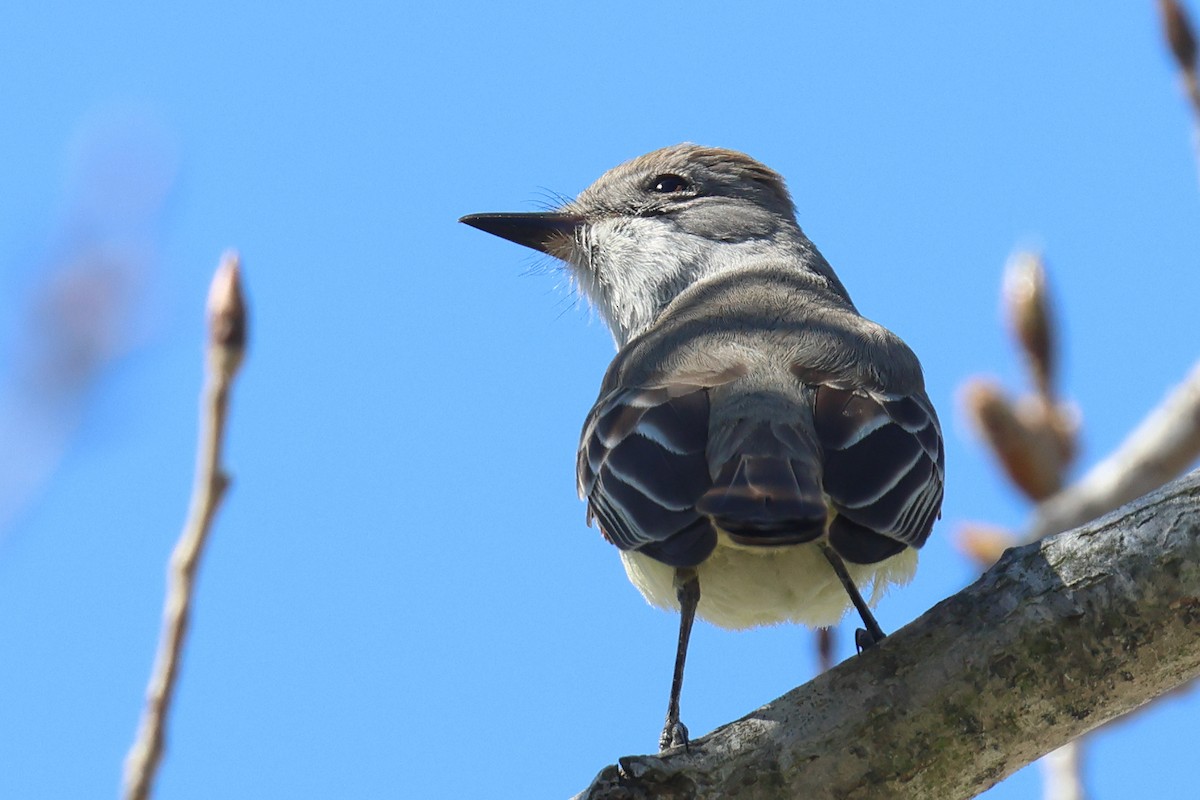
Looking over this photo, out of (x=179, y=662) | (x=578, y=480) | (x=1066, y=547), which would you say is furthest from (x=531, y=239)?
(x=179, y=662)

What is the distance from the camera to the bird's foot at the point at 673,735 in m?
4.18

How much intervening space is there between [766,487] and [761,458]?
233 millimetres

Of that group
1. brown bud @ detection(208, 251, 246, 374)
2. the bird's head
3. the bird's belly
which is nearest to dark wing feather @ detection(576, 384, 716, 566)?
the bird's belly

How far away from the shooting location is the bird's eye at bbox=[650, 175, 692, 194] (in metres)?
8.53

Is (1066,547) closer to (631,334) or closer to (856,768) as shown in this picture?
(856,768)

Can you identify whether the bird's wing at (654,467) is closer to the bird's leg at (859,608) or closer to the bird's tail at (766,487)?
the bird's tail at (766,487)

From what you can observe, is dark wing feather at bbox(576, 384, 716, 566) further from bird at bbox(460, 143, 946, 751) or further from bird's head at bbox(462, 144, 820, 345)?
bird's head at bbox(462, 144, 820, 345)

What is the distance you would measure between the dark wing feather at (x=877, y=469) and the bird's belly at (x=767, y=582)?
1.12 ft

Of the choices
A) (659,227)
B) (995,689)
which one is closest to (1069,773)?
(995,689)

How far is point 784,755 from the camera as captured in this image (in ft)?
12.7

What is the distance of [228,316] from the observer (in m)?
2.95

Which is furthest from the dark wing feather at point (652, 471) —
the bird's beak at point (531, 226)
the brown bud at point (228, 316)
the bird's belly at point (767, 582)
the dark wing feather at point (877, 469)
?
the bird's beak at point (531, 226)

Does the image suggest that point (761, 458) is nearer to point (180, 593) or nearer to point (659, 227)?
point (180, 593)

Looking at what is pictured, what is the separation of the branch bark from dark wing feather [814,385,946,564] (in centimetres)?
73
